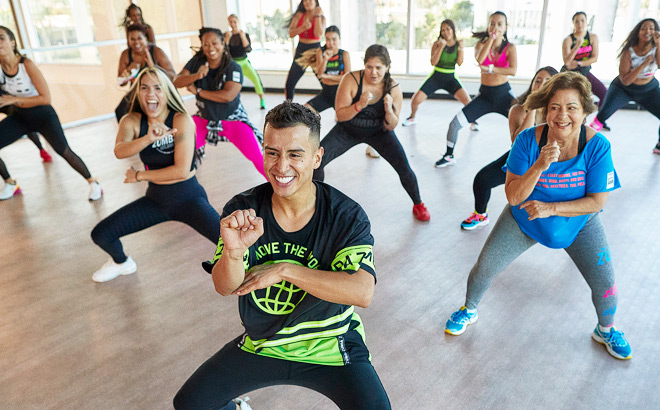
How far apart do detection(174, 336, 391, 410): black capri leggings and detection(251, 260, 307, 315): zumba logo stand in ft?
0.54

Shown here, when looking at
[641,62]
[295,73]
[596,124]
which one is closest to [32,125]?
[295,73]

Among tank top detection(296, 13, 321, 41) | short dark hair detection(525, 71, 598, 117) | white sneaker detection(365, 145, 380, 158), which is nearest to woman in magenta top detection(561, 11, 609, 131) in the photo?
white sneaker detection(365, 145, 380, 158)

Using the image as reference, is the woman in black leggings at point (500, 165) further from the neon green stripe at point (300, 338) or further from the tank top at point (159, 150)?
the tank top at point (159, 150)

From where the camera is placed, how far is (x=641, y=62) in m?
4.61

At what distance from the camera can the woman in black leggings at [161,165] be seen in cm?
263

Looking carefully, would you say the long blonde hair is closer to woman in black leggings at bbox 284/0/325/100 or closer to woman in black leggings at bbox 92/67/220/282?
woman in black leggings at bbox 92/67/220/282

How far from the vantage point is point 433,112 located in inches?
271

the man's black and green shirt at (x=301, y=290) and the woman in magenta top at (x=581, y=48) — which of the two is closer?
the man's black and green shirt at (x=301, y=290)

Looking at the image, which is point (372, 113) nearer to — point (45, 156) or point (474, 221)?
point (474, 221)

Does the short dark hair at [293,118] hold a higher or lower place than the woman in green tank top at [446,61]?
higher

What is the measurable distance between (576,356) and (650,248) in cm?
135

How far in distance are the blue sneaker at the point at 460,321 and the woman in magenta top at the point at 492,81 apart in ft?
7.94

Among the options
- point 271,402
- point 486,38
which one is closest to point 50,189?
point 271,402

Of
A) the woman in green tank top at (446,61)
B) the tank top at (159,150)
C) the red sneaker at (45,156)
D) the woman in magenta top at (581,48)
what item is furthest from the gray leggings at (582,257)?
the red sneaker at (45,156)
